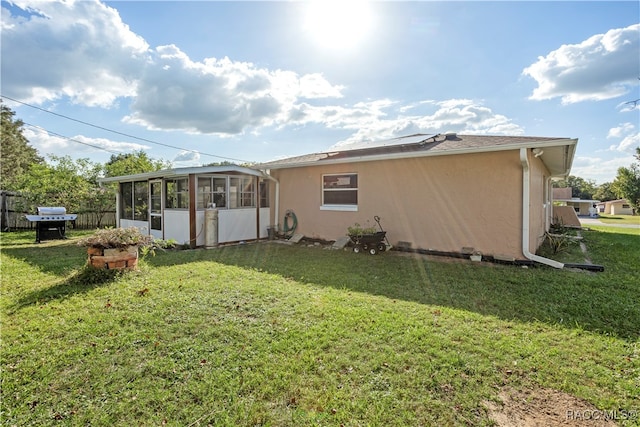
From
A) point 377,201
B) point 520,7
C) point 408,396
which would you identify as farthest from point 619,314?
point 520,7

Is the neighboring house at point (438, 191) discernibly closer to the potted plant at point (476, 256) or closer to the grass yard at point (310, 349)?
the potted plant at point (476, 256)

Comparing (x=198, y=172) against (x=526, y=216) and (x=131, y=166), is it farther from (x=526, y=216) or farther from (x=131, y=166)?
(x=131, y=166)

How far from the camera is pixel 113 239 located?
5277mm

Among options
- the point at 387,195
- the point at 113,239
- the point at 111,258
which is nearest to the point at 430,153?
the point at 387,195

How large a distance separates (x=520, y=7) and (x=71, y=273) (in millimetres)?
11512

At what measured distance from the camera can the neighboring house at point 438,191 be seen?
22.4ft

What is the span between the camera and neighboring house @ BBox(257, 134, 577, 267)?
268 inches

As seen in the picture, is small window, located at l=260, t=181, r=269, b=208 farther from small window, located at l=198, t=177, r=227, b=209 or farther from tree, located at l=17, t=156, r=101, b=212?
tree, located at l=17, t=156, r=101, b=212

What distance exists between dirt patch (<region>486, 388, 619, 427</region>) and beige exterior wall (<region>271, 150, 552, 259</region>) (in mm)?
5264

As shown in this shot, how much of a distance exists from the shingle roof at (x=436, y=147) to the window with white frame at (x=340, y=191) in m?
0.66

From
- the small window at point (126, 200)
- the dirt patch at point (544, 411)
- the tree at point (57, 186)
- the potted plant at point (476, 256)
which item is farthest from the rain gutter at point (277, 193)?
the tree at point (57, 186)

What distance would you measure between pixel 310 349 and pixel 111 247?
14.2ft

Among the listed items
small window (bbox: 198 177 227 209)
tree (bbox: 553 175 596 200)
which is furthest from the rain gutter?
tree (bbox: 553 175 596 200)

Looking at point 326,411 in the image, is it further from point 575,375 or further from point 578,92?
point 578,92
